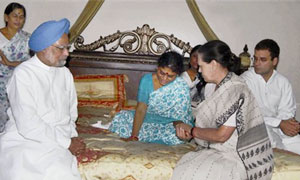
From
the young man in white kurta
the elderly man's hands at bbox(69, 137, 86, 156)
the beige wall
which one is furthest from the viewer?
the beige wall

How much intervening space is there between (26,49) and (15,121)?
6.51 ft

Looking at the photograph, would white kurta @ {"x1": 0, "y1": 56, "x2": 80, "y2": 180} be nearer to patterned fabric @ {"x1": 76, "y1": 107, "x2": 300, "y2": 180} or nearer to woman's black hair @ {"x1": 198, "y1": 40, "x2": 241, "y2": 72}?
patterned fabric @ {"x1": 76, "y1": 107, "x2": 300, "y2": 180}

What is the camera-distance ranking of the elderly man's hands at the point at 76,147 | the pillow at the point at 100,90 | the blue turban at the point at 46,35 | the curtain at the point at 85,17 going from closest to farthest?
the blue turban at the point at 46,35, the elderly man's hands at the point at 76,147, the pillow at the point at 100,90, the curtain at the point at 85,17

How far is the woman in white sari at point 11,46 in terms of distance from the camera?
4.11 metres

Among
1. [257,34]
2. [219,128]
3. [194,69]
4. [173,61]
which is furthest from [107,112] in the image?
[257,34]

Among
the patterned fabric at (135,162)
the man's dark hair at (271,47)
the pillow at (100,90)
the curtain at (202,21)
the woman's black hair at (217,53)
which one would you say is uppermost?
the curtain at (202,21)

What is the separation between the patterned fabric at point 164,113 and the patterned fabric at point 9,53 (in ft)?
5.13

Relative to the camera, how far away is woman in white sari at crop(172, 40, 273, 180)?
7.88ft

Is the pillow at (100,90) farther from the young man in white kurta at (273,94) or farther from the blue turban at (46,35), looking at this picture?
the blue turban at (46,35)

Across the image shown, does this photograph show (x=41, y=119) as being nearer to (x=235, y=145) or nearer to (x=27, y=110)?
(x=27, y=110)

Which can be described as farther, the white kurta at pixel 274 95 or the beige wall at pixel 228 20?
the beige wall at pixel 228 20

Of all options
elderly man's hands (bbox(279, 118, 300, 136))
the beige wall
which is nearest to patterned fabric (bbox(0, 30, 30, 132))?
the beige wall

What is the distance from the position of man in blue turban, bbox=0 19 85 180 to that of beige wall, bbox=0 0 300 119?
258cm

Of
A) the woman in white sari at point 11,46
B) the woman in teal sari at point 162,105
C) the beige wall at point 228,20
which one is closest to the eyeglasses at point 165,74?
the woman in teal sari at point 162,105
